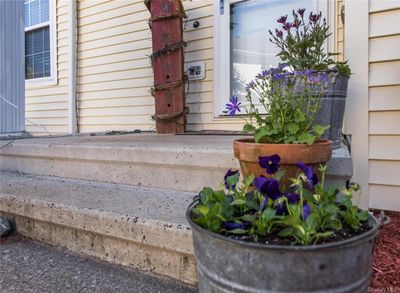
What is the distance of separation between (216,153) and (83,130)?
3329mm

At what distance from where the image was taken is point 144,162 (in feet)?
6.45

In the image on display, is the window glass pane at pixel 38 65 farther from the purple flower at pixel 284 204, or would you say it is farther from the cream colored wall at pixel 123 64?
the purple flower at pixel 284 204

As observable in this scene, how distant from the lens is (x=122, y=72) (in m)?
4.17

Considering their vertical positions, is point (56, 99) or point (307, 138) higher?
point (56, 99)

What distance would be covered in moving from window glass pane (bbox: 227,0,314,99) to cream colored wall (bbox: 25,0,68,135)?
2.54 m

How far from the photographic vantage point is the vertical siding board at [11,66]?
329 cm

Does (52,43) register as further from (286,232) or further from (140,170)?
(286,232)

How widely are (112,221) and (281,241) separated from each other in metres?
0.84

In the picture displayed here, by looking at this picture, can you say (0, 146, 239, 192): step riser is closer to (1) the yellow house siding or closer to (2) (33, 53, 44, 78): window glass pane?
(1) the yellow house siding

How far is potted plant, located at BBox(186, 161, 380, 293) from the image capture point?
0.77m

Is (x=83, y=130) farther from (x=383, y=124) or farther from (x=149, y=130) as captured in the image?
(x=383, y=124)

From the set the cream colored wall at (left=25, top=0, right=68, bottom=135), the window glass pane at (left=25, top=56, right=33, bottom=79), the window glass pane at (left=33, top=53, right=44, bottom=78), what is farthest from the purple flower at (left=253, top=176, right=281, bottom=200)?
the window glass pane at (left=25, top=56, right=33, bottom=79)

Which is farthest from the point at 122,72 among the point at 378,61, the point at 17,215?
the point at 378,61

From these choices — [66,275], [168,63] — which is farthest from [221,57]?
[66,275]
